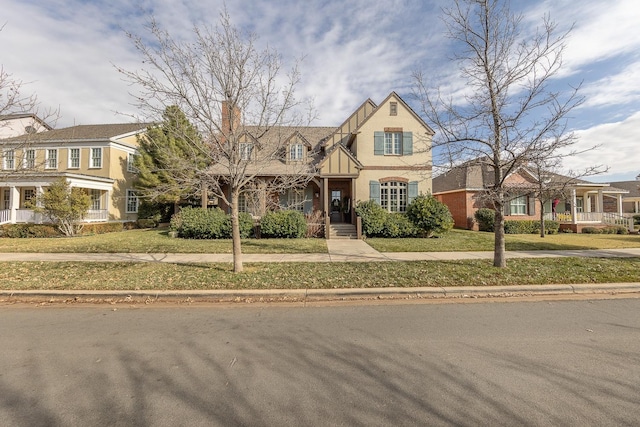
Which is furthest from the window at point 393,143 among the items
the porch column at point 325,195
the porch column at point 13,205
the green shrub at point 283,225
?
the porch column at point 13,205

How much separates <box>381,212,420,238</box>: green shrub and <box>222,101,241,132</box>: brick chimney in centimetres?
1036

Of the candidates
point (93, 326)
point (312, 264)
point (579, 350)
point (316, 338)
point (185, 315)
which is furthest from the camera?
point (312, 264)

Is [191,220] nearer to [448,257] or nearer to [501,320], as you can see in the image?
[448,257]

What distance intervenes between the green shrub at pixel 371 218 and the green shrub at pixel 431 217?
1.75 metres

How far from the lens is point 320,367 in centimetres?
344

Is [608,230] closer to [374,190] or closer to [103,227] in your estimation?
[374,190]

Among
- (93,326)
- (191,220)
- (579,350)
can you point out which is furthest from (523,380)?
(191,220)

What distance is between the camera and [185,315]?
524 cm

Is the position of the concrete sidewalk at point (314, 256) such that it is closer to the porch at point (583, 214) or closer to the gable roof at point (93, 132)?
the porch at point (583, 214)

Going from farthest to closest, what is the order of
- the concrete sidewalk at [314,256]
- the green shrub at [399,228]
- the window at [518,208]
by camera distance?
1. the window at [518,208]
2. the green shrub at [399,228]
3. the concrete sidewalk at [314,256]

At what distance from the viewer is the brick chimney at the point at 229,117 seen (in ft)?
24.1

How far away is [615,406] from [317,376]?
2785 millimetres

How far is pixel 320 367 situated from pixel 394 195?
1641 centimetres

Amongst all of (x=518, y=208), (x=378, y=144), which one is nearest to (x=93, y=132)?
(x=378, y=144)
